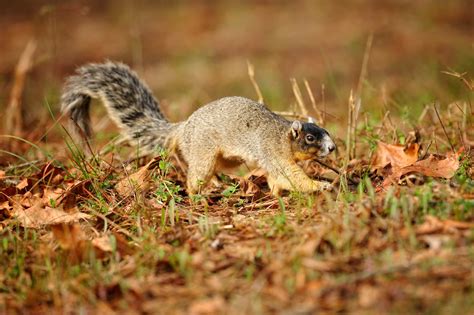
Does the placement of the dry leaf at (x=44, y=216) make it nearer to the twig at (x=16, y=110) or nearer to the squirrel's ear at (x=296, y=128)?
the squirrel's ear at (x=296, y=128)

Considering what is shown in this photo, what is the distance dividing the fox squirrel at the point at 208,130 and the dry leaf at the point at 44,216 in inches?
36.9

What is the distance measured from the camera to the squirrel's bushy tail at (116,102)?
16.8 feet

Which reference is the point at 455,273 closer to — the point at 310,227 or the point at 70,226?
the point at 310,227

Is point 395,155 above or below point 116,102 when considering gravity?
below

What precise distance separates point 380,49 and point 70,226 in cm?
983

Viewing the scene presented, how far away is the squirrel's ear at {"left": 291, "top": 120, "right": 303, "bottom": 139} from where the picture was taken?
4402 millimetres

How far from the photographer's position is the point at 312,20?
1438 centimetres

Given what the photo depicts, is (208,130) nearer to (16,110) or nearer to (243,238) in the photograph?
(243,238)

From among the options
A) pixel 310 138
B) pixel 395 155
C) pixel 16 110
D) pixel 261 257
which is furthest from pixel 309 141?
pixel 16 110

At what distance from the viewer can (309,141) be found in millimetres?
4328

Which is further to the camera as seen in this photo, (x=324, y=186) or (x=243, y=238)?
(x=324, y=186)

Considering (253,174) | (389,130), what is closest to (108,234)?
(253,174)

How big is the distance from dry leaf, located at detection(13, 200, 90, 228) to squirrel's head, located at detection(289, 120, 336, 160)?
1.63 metres

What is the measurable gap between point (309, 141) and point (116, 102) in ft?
6.03
